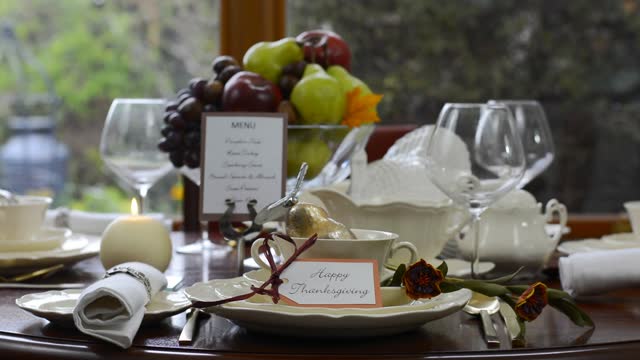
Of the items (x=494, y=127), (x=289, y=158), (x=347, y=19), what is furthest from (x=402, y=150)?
(x=347, y=19)

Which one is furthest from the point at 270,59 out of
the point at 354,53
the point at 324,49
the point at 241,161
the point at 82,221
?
the point at 354,53

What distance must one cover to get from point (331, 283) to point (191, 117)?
60 centimetres

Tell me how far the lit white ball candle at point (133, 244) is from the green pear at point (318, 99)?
298 millimetres

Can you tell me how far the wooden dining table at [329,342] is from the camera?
0.79 metres

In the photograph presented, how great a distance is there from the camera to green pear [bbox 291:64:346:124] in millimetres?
1348

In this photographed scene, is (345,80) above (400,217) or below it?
above

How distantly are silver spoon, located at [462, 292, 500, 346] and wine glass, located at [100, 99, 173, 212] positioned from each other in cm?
67

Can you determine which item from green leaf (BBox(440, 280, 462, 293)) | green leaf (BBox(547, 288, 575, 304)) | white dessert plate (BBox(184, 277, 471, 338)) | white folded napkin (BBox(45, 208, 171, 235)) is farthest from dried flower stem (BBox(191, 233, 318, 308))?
white folded napkin (BBox(45, 208, 171, 235))

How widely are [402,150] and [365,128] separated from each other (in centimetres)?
18

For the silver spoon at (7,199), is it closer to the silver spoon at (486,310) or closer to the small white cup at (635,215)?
the silver spoon at (486,310)

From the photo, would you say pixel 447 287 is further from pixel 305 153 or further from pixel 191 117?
pixel 191 117

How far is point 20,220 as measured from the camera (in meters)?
1.31

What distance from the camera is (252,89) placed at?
1347 mm

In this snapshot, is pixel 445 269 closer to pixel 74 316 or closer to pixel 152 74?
pixel 74 316
